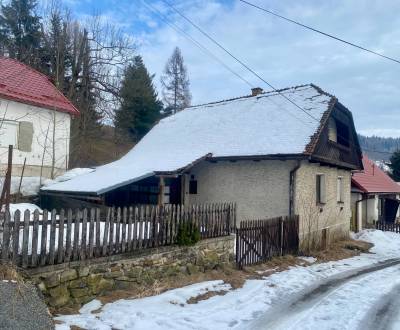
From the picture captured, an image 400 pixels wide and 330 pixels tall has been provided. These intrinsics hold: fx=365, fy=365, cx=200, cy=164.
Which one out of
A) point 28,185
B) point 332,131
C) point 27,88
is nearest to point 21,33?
point 27,88

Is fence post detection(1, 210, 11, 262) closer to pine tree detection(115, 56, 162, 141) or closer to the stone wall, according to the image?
the stone wall

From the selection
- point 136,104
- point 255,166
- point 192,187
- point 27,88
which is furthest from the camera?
point 136,104

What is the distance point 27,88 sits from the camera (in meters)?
17.0

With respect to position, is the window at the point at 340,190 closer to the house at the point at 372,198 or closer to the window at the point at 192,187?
the house at the point at 372,198

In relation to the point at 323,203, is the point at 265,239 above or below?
below

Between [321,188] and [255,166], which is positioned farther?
[321,188]

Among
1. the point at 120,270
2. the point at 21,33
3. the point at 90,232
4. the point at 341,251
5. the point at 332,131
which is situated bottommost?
the point at 341,251

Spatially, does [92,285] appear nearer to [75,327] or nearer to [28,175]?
[75,327]

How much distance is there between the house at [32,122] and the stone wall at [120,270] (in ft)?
30.4

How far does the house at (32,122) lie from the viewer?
50.4 ft

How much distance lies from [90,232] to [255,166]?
8514 millimetres

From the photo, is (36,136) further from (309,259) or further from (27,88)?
(309,259)

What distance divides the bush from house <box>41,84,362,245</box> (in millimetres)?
3923

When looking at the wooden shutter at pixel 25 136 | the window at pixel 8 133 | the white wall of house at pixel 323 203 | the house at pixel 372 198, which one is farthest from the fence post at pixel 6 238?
the house at pixel 372 198
